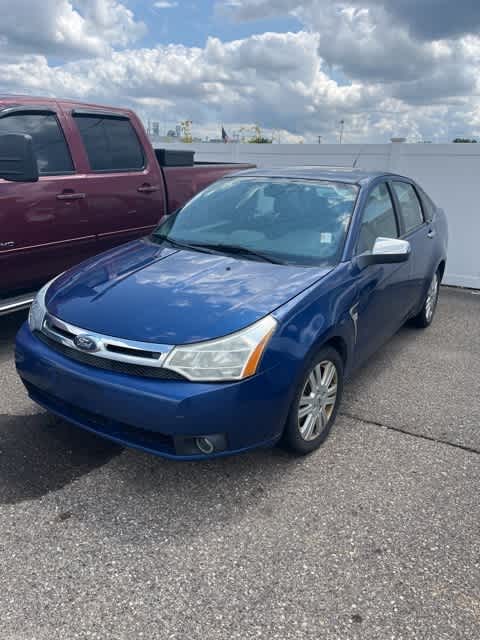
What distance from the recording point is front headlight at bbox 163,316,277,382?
2.47 metres

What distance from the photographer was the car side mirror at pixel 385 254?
3.38m

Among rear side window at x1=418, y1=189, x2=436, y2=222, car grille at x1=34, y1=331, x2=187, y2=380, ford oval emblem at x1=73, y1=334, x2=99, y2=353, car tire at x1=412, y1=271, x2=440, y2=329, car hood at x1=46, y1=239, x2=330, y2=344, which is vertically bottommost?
car tire at x1=412, y1=271, x2=440, y2=329

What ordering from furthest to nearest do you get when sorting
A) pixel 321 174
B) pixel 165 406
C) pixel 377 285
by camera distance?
pixel 321 174 → pixel 377 285 → pixel 165 406

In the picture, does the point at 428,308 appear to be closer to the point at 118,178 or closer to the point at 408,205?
the point at 408,205

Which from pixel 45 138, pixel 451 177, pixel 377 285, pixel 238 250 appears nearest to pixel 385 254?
pixel 377 285

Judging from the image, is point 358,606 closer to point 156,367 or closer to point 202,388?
point 202,388

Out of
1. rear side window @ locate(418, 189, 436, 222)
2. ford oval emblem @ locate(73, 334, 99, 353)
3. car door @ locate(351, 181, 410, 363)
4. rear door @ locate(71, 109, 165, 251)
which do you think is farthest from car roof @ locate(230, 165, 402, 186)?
ford oval emblem @ locate(73, 334, 99, 353)

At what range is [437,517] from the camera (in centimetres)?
265

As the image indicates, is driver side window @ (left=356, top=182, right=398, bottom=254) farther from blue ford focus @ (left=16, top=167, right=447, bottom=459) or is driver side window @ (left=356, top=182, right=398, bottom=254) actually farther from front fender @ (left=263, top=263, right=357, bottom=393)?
front fender @ (left=263, top=263, right=357, bottom=393)

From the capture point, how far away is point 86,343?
2.65 metres

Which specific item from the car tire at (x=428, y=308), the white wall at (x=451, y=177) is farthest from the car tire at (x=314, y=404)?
the white wall at (x=451, y=177)

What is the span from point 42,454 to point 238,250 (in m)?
1.73

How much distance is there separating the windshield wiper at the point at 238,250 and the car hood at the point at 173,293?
0.08 meters

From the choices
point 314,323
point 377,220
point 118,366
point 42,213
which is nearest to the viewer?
point 118,366
